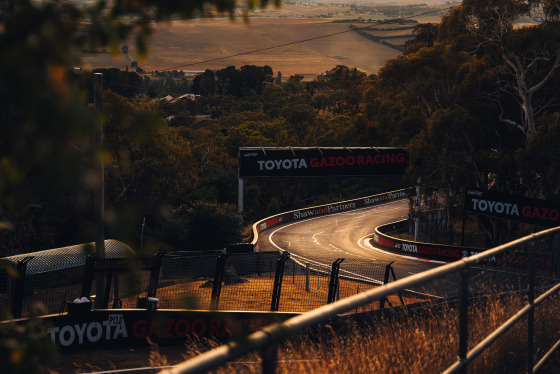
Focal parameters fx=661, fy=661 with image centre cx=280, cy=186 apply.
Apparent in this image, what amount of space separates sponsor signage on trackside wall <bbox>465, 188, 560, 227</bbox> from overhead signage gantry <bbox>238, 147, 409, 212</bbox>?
14701 mm

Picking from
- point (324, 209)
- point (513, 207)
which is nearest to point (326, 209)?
point (324, 209)

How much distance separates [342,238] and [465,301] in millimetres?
48591

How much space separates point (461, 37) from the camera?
41.7m

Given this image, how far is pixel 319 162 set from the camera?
4866 cm

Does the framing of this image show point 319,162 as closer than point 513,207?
No

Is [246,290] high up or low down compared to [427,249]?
up

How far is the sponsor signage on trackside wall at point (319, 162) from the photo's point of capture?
157ft

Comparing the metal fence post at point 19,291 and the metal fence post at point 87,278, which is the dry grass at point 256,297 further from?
the metal fence post at point 19,291

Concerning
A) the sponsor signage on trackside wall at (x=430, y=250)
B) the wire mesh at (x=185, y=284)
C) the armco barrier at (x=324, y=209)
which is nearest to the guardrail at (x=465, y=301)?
the wire mesh at (x=185, y=284)

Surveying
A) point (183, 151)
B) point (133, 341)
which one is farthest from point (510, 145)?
point (133, 341)

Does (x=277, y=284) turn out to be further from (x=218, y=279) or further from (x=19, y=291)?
(x=19, y=291)

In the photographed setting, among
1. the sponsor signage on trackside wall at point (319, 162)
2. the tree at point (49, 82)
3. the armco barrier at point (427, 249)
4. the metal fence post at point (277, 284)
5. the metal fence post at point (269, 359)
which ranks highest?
the tree at point (49, 82)

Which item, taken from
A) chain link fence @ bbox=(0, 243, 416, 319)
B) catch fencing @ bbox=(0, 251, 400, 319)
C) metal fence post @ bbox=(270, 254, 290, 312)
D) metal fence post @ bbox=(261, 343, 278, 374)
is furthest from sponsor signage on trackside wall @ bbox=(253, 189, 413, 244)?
metal fence post @ bbox=(261, 343, 278, 374)

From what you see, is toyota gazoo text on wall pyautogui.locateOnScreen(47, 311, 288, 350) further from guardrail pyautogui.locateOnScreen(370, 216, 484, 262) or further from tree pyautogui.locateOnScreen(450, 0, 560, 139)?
tree pyautogui.locateOnScreen(450, 0, 560, 139)
